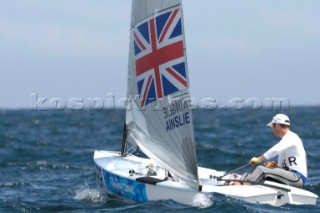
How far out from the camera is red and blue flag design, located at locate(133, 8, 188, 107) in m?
12.1

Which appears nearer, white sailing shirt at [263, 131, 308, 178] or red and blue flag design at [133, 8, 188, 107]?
red and blue flag design at [133, 8, 188, 107]

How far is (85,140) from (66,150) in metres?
5.38

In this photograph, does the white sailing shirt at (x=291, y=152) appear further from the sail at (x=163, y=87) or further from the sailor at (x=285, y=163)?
the sail at (x=163, y=87)

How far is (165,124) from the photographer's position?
41.1 ft

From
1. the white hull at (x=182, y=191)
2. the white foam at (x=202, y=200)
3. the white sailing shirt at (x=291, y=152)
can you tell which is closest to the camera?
the white foam at (x=202, y=200)

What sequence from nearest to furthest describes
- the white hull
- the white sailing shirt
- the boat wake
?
the white hull < the white sailing shirt < the boat wake

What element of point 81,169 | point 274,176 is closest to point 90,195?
point 274,176

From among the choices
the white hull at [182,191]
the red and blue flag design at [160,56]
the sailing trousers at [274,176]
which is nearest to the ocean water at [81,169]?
the white hull at [182,191]

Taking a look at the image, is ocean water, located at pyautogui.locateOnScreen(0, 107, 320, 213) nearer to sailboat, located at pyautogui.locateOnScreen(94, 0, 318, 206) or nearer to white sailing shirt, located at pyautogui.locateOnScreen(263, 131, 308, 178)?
sailboat, located at pyautogui.locateOnScreen(94, 0, 318, 206)

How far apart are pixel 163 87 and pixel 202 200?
5.82 ft

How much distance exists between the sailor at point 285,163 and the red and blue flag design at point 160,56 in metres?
1.78

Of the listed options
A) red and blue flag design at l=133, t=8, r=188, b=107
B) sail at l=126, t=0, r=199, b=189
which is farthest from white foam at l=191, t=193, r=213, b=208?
red and blue flag design at l=133, t=8, r=188, b=107

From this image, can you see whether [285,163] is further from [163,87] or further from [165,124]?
[163,87]

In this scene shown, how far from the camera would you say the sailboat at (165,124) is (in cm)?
1209
